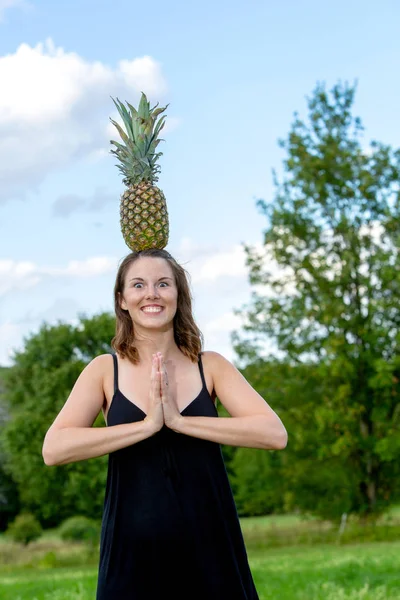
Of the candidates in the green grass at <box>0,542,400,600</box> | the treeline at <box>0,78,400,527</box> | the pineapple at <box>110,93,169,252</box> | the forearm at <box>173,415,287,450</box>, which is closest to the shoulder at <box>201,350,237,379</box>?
the forearm at <box>173,415,287,450</box>

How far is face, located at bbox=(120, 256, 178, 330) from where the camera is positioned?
3.90 metres

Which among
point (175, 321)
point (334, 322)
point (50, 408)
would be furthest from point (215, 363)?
point (50, 408)

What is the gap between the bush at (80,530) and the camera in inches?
1384

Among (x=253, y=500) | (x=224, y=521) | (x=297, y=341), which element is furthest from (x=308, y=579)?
(x=253, y=500)

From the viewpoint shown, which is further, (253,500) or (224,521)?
(253,500)

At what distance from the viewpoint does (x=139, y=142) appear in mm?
4262

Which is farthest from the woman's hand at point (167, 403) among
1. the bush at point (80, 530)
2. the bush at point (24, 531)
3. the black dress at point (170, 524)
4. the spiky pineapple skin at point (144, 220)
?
the bush at point (80, 530)

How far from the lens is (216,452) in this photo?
3.84 meters

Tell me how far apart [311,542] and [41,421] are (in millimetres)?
12494

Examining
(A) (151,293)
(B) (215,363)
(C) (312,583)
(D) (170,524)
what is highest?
(A) (151,293)

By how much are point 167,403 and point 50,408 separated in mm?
33253

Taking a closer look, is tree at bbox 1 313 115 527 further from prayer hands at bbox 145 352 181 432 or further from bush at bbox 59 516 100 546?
prayer hands at bbox 145 352 181 432

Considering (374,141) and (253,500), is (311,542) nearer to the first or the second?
(253,500)

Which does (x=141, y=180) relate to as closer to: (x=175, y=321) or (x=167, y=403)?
(x=175, y=321)
